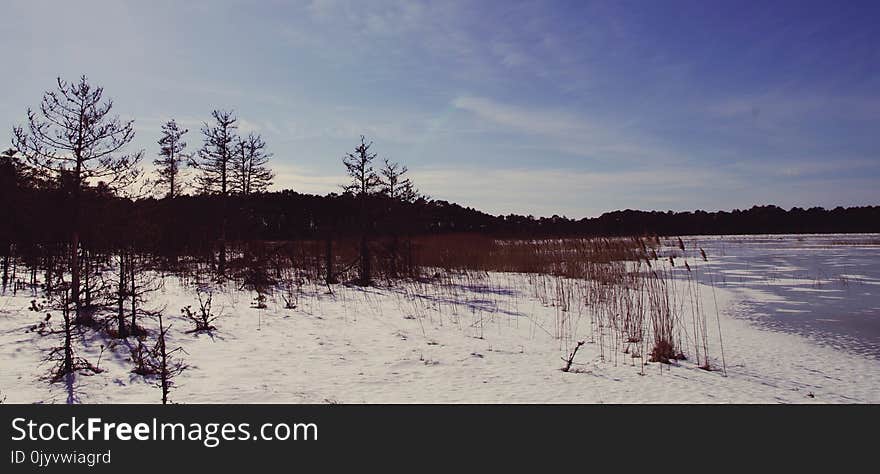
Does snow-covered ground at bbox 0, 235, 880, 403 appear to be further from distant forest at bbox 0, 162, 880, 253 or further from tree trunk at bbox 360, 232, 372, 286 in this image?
tree trunk at bbox 360, 232, 372, 286

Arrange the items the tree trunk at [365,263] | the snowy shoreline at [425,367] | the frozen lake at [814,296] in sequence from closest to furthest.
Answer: the snowy shoreline at [425,367]
the frozen lake at [814,296]
the tree trunk at [365,263]

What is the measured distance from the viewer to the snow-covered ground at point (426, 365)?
4.78 m

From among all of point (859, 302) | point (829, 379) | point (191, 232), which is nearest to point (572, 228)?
point (859, 302)

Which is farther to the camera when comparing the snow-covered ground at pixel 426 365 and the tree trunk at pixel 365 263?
the tree trunk at pixel 365 263

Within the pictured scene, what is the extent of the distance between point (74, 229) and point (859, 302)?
1551 cm

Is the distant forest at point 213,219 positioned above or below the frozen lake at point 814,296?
above

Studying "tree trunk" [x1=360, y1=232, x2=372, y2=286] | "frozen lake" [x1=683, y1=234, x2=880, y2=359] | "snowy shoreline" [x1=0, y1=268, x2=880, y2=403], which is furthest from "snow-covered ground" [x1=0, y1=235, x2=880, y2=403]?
"tree trunk" [x1=360, y1=232, x2=372, y2=286]

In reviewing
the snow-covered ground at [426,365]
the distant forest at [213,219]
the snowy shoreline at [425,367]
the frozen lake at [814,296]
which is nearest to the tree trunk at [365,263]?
the distant forest at [213,219]

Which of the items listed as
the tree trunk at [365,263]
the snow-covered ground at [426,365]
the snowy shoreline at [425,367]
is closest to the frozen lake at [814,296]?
the snow-covered ground at [426,365]

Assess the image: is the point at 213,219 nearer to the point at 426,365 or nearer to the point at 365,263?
the point at 365,263

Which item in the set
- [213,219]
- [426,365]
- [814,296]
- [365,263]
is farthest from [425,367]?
[213,219]

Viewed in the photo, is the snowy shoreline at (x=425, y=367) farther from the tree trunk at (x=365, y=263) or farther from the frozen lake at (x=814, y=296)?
the tree trunk at (x=365, y=263)

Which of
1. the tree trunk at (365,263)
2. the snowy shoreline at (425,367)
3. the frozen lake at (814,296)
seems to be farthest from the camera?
the tree trunk at (365,263)

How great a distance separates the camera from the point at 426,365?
599cm
